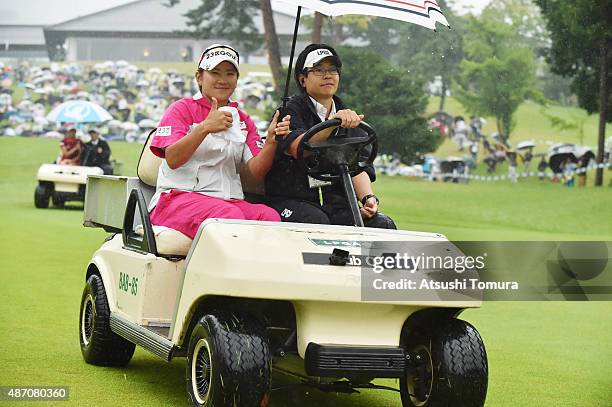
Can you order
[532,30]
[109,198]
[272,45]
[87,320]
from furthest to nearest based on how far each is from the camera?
[532,30] → [272,45] → [109,198] → [87,320]

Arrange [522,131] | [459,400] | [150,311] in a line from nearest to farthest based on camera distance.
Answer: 1. [459,400]
2. [150,311]
3. [522,131]

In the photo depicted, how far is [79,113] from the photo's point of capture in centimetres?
1848

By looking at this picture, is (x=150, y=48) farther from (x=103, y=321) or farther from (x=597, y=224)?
(x=103, y=321)

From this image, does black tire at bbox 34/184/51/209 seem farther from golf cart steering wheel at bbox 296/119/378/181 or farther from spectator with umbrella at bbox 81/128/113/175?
golf cart steering wheel at bbox 296/119/378/181

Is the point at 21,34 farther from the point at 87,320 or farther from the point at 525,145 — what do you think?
the point at 87,320

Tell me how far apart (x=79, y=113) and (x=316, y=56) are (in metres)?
14.4

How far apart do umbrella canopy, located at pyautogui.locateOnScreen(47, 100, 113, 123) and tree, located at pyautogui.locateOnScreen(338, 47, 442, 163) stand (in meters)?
5.16

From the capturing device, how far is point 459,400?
3.70 m

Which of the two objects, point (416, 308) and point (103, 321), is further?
point (103, 321)

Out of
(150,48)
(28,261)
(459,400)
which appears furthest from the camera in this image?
(150,48)

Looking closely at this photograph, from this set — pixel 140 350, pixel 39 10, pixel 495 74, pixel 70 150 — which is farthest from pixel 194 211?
pixel 495 74

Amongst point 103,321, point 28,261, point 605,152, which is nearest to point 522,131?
point 605,152

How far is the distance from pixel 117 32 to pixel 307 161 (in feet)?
71.9

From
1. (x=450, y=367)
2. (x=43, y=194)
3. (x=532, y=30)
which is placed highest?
(x=532, y=30)
